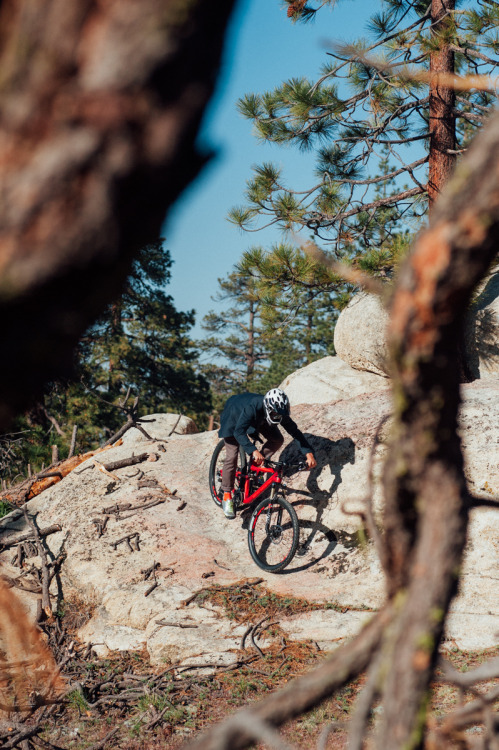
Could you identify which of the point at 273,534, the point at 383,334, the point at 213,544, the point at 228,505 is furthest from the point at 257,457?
the point at 383,334

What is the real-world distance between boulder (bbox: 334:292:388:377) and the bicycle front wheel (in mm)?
4961

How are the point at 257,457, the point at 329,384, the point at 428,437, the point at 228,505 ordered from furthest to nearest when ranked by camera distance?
the point at 329,384 → the point at 228,505 → the point at 257,457 → the point at 428,437

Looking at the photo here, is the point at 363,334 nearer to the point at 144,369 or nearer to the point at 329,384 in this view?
the point at 329,384

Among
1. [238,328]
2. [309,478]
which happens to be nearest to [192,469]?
[309,478]

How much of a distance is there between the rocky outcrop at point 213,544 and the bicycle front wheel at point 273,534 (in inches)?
8.3

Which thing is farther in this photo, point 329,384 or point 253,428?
point 329,384

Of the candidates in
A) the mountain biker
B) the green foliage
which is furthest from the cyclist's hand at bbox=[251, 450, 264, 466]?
the green foliage

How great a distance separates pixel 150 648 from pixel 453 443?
622cm

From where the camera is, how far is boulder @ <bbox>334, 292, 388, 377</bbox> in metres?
12.4

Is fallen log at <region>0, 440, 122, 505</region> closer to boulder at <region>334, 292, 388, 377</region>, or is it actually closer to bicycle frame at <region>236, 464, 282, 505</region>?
bicycle frame at <region>236, 464, 282, 505</region>

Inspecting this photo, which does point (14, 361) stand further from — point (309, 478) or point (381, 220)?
point (381, 220)

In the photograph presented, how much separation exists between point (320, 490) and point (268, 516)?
1212mm

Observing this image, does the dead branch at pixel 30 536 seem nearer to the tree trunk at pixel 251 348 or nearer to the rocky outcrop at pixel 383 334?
the rocky outcrop at pixel 383 334

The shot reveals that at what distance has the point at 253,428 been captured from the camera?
8352 millimetres
